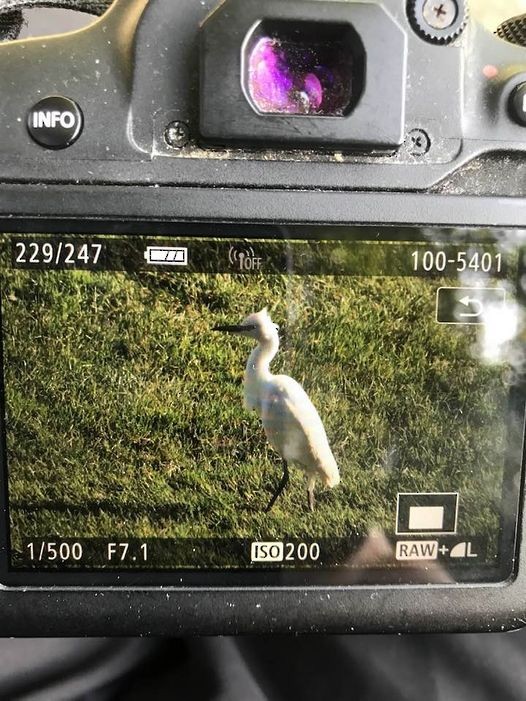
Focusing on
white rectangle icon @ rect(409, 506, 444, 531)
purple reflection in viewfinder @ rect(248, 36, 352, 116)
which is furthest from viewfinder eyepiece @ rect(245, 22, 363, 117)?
white rectangle icon @ rect(409, 506, 444, 531)

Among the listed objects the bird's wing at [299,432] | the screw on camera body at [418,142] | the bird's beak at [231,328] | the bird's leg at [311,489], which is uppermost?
the screw on camera body at [418,142]

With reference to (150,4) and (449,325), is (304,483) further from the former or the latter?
(150,4)

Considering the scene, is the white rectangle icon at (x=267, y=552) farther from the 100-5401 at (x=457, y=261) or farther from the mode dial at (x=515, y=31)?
the mode dial at (x=515, y=31)

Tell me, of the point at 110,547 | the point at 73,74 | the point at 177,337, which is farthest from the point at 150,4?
the point at 110,547

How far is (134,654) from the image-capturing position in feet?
1.57

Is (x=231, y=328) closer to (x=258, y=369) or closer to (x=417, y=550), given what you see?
(x=258, y=369)

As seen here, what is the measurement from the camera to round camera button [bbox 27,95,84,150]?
0.38 metres

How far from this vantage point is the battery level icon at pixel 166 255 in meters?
0.39

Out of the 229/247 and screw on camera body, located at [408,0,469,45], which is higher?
screw on camera body, located at [408,0,469,45]

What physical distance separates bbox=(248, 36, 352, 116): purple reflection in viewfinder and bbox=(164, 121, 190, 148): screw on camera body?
1.4 inches

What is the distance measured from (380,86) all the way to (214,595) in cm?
27

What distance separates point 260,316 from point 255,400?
43 millimetres

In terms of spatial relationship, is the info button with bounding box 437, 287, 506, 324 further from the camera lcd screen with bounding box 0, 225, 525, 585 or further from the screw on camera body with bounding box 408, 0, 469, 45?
the screw on camera body with bounding box 408, 0, 469, 45

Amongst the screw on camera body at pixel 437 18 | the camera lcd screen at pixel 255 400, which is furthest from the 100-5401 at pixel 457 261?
the screw on camera body at pixel 437 18
